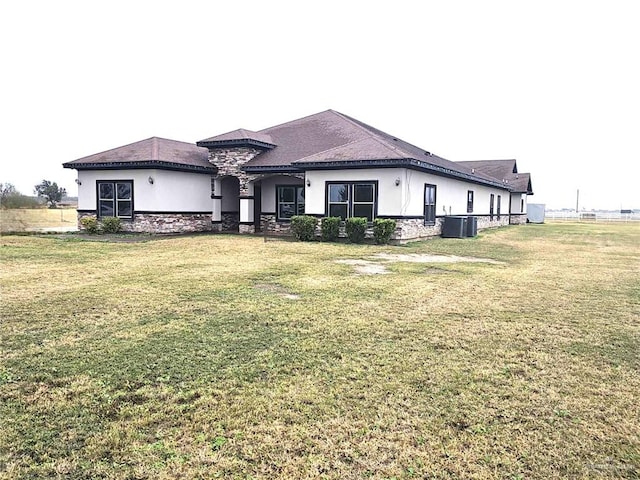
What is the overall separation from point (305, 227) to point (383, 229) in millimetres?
2919

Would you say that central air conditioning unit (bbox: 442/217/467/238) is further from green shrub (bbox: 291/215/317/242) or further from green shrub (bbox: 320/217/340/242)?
green shrub (bbox: 291/215/317/242)

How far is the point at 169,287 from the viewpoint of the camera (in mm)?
7742

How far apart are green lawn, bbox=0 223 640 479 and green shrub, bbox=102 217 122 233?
459 inches

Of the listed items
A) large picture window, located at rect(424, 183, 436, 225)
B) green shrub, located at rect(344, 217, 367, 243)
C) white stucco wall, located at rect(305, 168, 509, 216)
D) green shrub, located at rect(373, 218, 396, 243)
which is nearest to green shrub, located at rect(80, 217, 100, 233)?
white stucco wall, located at rect(305, 168, 509, 216)

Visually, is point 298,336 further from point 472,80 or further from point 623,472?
point 472,80

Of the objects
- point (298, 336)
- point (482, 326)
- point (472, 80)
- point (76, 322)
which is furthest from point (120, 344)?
point (472, 80)

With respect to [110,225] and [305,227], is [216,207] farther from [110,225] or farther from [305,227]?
[305,227]

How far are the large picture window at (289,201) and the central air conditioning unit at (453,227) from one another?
21.0ft

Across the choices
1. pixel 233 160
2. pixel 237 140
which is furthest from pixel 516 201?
pixel 237 140

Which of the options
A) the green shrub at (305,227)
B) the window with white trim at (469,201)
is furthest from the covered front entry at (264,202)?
the window with white trim at (469,201)

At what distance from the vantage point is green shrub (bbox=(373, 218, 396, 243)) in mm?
16062

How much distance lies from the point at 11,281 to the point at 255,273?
14.0ft

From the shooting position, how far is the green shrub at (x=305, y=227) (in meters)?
17.0

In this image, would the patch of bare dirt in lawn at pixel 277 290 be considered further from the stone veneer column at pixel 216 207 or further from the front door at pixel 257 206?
the stone veneer column at pixel 216 207
